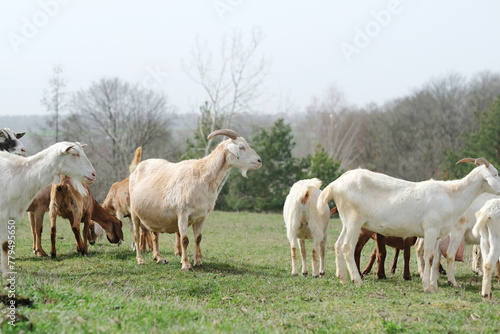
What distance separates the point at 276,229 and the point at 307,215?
11320 mm

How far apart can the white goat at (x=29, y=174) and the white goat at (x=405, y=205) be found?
161 inches

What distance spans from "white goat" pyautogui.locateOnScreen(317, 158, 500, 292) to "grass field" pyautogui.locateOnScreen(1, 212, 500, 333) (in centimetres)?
65

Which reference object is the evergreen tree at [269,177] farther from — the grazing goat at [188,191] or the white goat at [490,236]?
the white goat at [490,236]

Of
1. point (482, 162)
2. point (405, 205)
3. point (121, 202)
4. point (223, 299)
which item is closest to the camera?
point (223, 299)

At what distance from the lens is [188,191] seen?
9.68 m

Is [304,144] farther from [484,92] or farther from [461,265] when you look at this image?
[461,265]

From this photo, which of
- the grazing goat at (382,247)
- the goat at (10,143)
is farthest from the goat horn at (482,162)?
the goat at (10,143)

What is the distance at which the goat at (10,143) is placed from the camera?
33.6 feet

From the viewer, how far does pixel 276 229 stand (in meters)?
20.9

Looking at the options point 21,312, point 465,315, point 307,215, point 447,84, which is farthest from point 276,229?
point 447,84

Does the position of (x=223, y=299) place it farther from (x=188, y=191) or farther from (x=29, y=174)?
(x=29, y=174)

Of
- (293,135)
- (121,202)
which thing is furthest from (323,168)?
(121,202)

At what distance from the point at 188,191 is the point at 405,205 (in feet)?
12.8

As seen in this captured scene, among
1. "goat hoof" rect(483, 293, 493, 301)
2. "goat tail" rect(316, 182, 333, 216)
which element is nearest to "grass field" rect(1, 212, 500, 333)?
A: "goat hoof" rect(483, 293, 493, 301)
